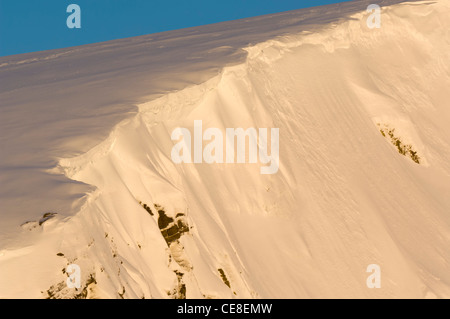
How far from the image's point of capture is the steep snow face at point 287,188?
8664mm

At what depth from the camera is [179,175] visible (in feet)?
36.4

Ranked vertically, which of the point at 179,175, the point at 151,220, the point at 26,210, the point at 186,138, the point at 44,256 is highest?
the point at 186,138

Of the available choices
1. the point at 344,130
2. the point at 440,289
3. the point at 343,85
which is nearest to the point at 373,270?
the point at 440,289

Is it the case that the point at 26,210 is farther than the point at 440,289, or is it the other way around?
the point at 440,289

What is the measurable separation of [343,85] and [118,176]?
8620mm

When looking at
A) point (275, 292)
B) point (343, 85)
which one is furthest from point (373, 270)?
point (343, 85)

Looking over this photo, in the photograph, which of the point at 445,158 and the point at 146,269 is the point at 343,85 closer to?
the point at 445,158

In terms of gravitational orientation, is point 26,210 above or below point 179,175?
below

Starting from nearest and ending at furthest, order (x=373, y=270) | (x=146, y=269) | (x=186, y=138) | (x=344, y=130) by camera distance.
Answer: (x=146, y=269) < (x=186, y=138) < (x=373, y=270) < (x=344, y=130)

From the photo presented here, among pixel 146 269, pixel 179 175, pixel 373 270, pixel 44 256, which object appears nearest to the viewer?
pixel 44 256

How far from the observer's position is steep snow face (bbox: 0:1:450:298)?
28.4ft

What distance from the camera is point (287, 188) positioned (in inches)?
536
